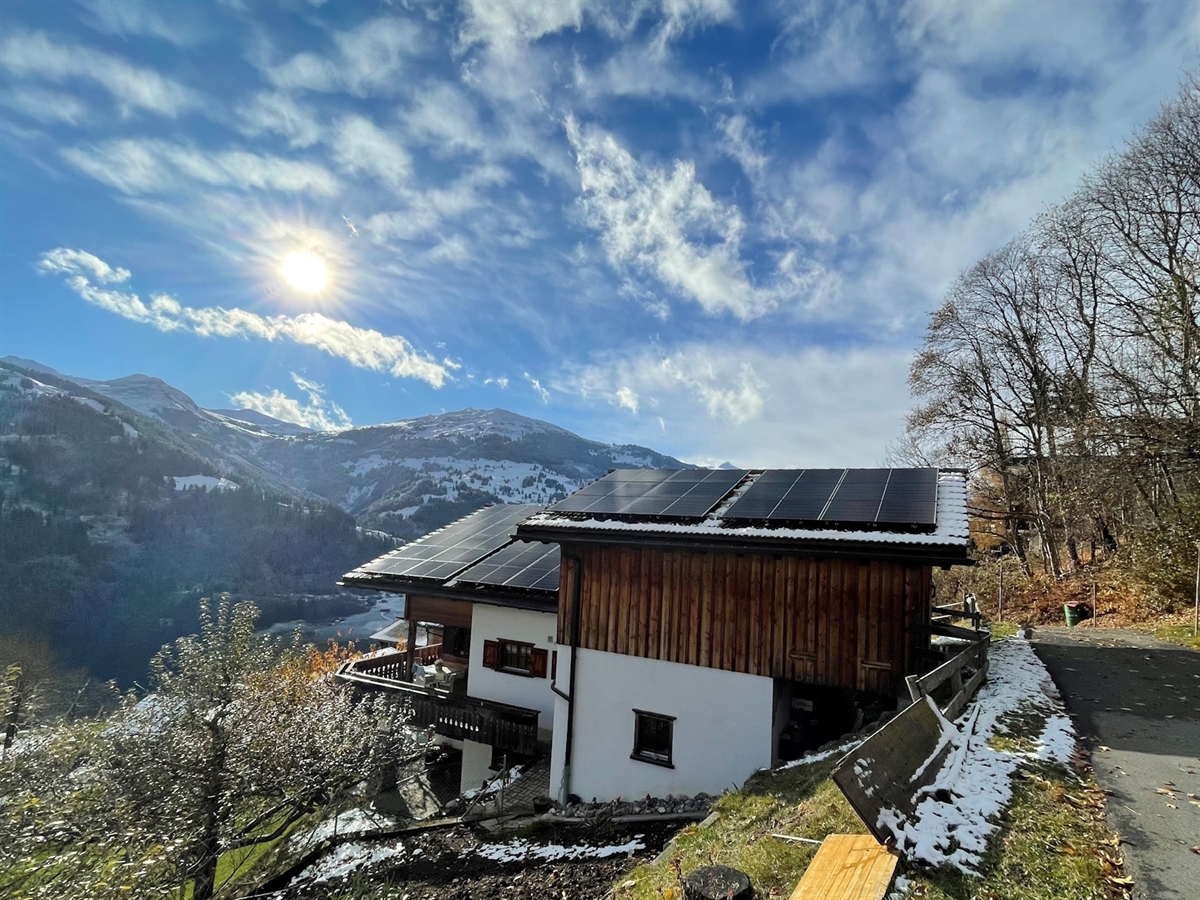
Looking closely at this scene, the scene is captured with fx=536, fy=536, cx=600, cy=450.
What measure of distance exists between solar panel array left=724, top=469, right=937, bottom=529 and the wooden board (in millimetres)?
5848

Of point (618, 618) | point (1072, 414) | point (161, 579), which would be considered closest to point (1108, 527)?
point (1072, 414)

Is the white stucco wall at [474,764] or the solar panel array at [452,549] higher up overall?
the solar panel array at [452,549]

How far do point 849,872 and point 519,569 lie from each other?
12027 millimetres

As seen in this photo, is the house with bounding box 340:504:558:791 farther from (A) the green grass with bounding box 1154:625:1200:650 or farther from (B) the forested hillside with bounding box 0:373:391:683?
(B) the forested hillside with bounding box 0:373:391:683

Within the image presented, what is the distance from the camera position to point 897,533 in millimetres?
9180

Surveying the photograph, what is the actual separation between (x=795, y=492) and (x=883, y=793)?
7.36m

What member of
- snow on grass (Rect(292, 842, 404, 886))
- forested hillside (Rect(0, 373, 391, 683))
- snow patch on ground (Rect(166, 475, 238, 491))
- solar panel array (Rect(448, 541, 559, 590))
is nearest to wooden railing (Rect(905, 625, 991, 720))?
solar panel array (Rect(448, 541, 559, 590))

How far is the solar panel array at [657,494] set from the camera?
11797mm

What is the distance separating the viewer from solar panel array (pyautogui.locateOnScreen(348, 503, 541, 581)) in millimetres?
16688

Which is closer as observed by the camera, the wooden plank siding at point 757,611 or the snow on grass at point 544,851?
the snow on grass at point 544,851

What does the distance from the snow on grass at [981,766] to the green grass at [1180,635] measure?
6927mm

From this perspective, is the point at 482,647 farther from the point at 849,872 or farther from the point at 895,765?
the point at 849,872

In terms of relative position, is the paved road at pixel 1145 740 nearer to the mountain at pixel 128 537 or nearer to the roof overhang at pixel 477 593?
the roof overhang at pixel 477 593

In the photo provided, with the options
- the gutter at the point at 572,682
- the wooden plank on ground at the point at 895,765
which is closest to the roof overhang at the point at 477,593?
the gutter at the point at 572,682
